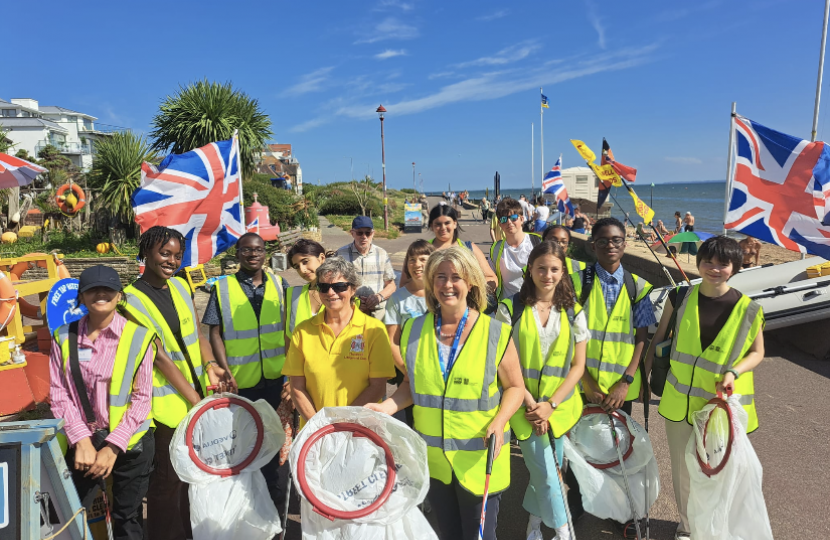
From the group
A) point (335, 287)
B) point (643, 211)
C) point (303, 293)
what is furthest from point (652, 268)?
point (335, 287)

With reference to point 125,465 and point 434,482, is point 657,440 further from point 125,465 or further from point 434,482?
point 125,465

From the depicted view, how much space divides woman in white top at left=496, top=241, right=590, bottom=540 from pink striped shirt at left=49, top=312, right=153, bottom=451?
2039 millimetres

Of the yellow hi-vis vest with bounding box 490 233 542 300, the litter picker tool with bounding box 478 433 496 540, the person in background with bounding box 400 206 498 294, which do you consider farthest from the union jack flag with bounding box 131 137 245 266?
the litter picker tool with bounding box 478 433 496 540

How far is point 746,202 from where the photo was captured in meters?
5.42

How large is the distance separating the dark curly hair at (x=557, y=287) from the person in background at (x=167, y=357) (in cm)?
200

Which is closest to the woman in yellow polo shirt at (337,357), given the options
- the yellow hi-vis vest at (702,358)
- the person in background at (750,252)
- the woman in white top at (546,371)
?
the woman in white top at (546,371)

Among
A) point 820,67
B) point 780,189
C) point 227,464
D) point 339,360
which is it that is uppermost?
point 820,67

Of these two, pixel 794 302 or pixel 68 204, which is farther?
pixel 68 204

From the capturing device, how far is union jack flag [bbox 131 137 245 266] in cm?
523

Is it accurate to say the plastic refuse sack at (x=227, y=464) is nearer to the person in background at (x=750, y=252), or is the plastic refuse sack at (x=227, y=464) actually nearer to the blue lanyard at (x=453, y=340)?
the blue lanyard at (x=453, y=340)

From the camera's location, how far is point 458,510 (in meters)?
2.54

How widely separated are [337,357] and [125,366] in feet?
3.51

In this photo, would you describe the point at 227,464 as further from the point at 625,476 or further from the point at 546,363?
the point at 625,476

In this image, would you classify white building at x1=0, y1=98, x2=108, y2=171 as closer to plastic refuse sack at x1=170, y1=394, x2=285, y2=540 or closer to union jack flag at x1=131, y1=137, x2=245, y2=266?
union jack flag at x1=131, y1=137, x2=245, y2=266
